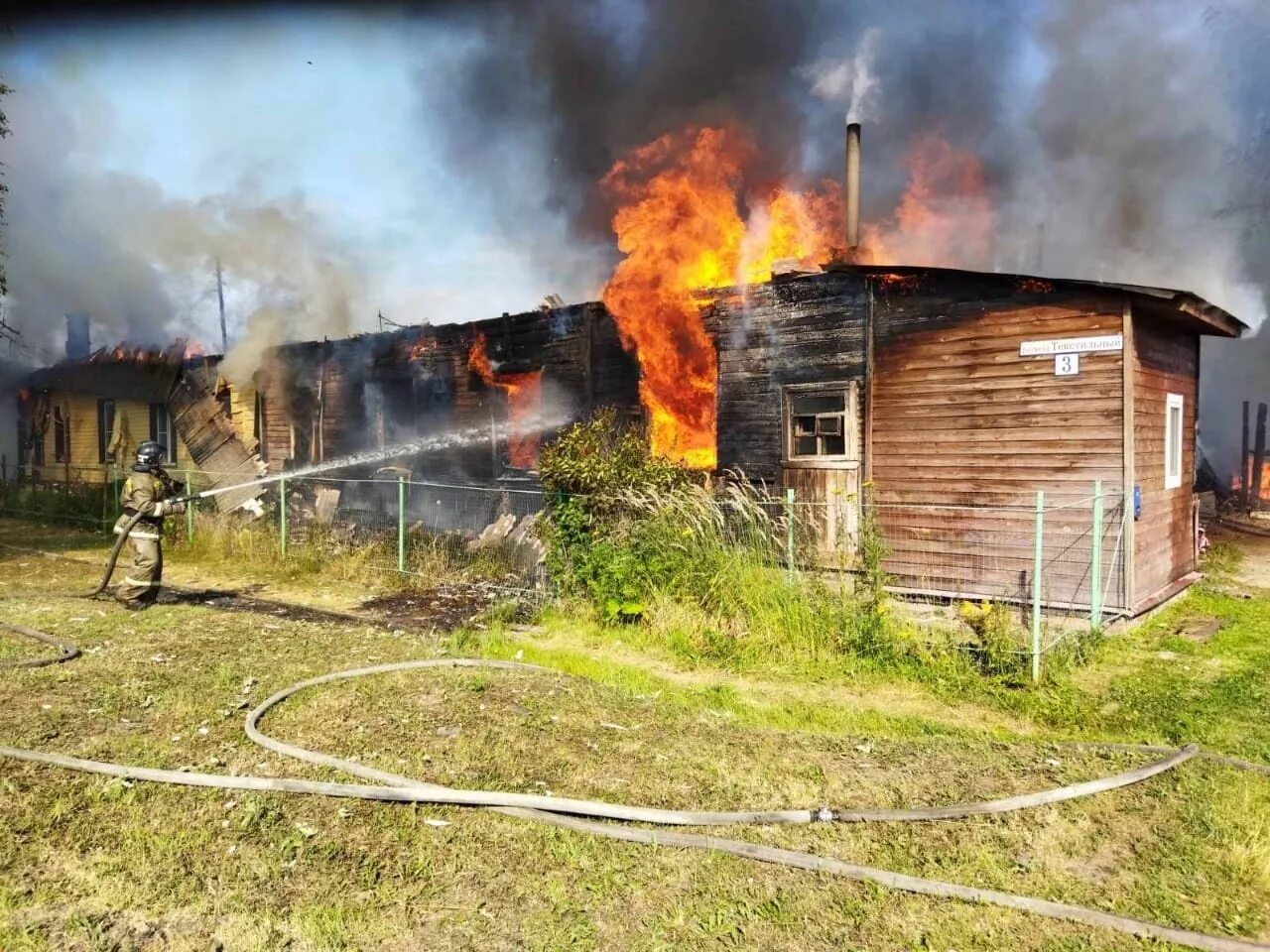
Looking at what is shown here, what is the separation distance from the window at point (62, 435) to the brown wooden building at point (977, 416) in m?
24.2

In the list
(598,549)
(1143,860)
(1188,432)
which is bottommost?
(1143,860)

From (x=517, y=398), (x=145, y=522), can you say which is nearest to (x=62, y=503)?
(x=517, y=398)

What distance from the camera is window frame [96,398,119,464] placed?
24.2m

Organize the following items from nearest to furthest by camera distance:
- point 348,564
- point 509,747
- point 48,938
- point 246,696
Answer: point 48,938
point 509,747
point 246,696
point 348,564

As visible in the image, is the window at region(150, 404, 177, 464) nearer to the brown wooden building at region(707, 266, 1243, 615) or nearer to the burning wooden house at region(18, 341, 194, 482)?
the burning wooden house at region(18, 341, 194, 482)

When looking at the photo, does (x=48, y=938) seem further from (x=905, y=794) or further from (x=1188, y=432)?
(x=1188, y=432)

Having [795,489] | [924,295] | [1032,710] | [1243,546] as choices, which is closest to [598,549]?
[795,489]

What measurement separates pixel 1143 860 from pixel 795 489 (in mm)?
7324

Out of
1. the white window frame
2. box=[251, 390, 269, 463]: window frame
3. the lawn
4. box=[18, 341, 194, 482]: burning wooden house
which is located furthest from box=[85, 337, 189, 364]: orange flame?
the white window frame

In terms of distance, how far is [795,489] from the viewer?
1099 centimetres

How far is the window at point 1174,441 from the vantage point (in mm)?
10320

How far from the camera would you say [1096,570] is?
323 inches

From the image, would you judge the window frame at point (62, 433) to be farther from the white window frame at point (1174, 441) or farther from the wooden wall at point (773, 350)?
the white window frame at point (1174, 441)

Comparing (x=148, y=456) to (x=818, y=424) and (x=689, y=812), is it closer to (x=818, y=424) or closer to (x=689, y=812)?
(x=689, y=812)
